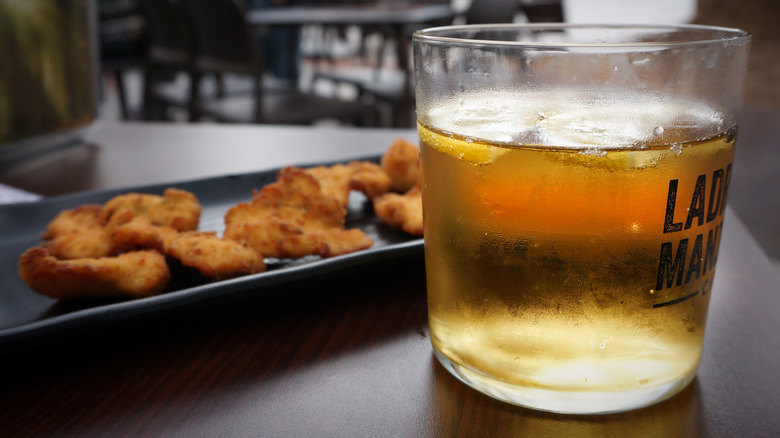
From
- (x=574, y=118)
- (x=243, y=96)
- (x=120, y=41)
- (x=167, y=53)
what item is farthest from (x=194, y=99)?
(x=574, y=118)

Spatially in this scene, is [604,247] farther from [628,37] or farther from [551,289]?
[628,37]

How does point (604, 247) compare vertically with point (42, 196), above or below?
above

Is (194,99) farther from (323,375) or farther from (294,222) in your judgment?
(323,375)

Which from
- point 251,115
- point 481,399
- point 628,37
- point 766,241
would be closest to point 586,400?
point 481,399

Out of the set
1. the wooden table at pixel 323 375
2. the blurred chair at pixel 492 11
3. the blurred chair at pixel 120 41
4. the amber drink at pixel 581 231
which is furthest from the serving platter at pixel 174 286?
the blurred chair at pixel 120 41

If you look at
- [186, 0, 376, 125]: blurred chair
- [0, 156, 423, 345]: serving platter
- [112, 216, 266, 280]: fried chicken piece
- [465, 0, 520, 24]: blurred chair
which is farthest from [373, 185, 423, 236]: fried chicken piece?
[465, 0, 520, 24]: blurred chair

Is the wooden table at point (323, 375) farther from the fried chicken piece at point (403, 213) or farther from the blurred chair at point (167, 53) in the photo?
the blurred chair at point (167, 53)
